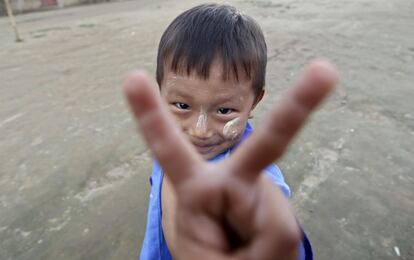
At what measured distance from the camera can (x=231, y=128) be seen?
3.66 ft

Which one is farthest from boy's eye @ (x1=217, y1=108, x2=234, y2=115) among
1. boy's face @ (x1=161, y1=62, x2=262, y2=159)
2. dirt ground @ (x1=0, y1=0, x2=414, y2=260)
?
dirt ground @ (x1=0, y1=0, x2=414, y2=260)

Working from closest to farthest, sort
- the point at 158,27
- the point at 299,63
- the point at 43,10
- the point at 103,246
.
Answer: the point at 103,246 < the point at 299,63 < the point at 158,27 < the point at 43,10

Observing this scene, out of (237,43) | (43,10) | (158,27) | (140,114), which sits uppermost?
(140,114)

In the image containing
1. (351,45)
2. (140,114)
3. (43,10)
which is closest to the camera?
(140,114)

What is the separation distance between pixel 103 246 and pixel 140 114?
1.51 meters

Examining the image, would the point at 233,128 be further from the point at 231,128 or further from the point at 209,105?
the point at 209,105

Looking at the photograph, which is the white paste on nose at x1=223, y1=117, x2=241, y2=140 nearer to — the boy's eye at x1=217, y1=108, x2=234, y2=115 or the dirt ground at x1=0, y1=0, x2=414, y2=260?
the boy's eye at x1=217, y1=108, x2=234, y2=115

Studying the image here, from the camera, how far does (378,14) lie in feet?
19.6

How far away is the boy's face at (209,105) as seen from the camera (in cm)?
106

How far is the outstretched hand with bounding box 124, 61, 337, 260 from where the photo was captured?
0.45m

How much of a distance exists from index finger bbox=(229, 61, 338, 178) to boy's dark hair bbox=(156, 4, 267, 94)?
597mm

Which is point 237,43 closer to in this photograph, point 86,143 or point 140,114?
point 140,114

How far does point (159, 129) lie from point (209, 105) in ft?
1.98

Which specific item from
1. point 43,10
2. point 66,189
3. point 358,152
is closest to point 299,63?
point 358,152
